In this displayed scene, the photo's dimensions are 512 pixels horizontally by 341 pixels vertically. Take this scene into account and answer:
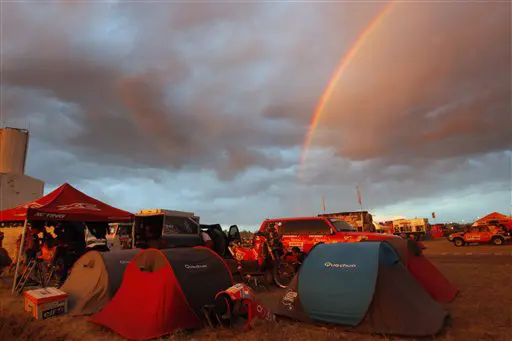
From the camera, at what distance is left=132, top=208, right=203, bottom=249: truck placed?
1484 cm

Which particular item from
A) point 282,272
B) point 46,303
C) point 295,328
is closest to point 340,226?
point 282,272

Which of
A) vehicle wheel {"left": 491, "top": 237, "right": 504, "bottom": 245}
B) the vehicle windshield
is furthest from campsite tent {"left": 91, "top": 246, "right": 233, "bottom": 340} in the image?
vehicle wheel {"left": 491, "top": 237, "right": 504, "bottom": 245}

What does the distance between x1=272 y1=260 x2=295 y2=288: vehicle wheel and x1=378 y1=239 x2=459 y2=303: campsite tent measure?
3.99m

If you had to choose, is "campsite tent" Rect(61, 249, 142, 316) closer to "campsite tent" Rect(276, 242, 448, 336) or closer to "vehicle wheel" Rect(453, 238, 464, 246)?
"campsite tent" Rect(276, 242, 448, 336)

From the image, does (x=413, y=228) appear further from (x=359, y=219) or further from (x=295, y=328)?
(x=295, y=328)

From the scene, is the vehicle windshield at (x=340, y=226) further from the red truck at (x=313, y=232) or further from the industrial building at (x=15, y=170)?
the industrial building at (x=15, y=170)

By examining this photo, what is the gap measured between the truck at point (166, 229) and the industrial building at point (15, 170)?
25887mm

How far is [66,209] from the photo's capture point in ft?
38.3

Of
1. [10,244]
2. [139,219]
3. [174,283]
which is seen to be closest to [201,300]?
[174,283]

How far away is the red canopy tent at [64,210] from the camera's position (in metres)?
10.8

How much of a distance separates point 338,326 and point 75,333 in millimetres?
5018

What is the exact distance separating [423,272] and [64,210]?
11.3 meters

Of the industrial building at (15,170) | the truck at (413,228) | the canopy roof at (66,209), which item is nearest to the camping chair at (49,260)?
the canopy roof at (66,209)

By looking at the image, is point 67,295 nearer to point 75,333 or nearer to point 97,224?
point 75,333
